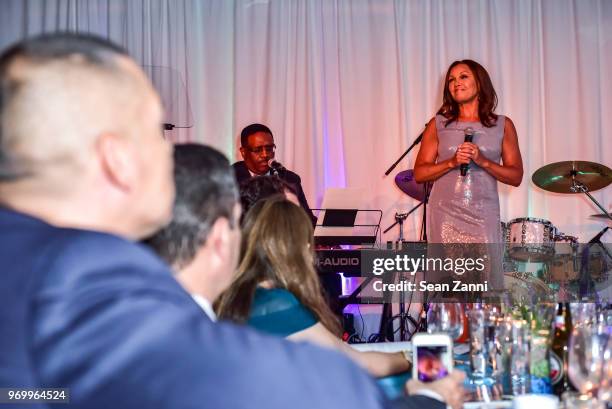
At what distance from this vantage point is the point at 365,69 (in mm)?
7359

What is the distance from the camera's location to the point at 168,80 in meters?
7.13

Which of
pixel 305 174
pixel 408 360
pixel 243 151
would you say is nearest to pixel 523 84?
pixel 305 174

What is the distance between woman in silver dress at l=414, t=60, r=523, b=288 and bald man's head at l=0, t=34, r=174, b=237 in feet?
11.7

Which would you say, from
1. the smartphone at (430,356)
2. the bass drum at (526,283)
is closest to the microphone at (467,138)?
the bass drum at (526,283)

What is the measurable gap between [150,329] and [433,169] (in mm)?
3765

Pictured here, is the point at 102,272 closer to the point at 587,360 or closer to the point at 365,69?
the point at 587,360

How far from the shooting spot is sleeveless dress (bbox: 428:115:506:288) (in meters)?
4.22

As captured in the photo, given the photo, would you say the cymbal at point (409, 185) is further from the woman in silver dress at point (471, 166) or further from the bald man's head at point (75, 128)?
the bald man's head at point (75, 128)

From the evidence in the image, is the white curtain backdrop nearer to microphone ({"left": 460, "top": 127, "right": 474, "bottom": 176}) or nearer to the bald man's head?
microphone ({"left": 460, "top": 127, "right": 474, "bottom": 176})

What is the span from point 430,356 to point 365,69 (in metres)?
5.81

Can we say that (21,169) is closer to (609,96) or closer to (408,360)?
(408,360)

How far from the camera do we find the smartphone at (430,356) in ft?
5.86

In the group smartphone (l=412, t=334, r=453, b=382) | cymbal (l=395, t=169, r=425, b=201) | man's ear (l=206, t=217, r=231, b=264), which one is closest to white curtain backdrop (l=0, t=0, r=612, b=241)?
cymbal (l=395, t=169, r=425, b=201)

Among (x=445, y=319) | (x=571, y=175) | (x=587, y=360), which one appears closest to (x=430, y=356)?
(x=587, y=360)
